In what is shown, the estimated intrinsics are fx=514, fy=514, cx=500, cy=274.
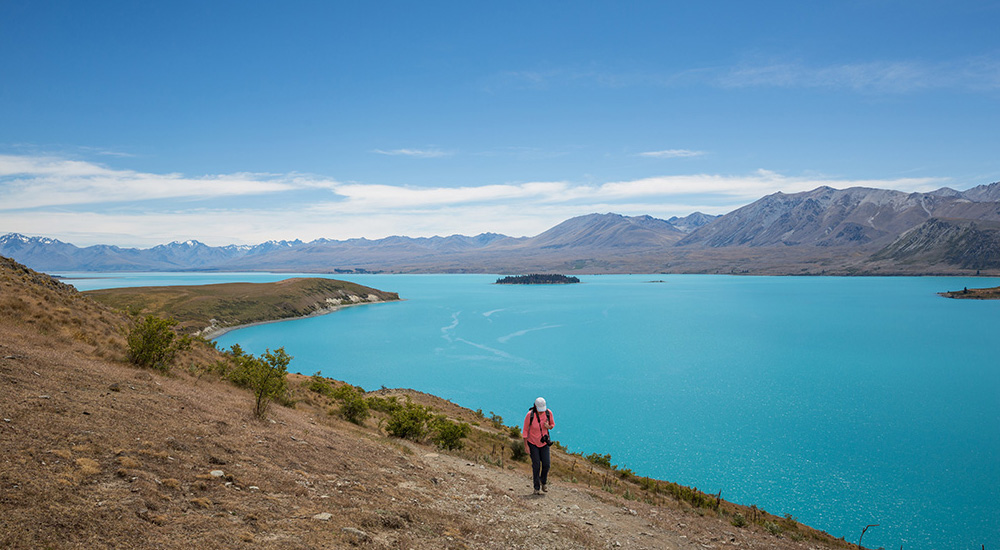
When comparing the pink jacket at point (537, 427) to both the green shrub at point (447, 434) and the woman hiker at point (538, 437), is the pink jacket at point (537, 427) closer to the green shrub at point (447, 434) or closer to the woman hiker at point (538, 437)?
the woman hiker at point (538, 437)

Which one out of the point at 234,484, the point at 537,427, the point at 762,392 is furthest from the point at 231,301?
the point at 234,484

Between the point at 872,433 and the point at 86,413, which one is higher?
the point at 86,413

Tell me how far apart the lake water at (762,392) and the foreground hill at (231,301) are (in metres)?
6.55

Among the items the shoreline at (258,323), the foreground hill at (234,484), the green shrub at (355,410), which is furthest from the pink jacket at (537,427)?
the shoreline at (258,323)

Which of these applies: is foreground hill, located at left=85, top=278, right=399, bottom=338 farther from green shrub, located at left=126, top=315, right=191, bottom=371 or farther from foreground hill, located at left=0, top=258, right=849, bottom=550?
foreground hill, located at left=0, top=258, right=849, bottom=550

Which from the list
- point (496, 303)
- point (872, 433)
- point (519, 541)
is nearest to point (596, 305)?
point (496, 303)

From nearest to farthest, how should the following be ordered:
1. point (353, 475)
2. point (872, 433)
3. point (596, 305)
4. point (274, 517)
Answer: point (274, 517) → point (353, 475) → point (872, 433) → point (596, 305)

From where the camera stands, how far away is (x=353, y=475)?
1095 centimetres

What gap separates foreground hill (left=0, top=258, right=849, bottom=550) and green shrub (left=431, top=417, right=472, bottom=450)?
0.44m

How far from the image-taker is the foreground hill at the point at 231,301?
88438mm

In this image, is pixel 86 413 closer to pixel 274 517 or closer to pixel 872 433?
pixel 274 517

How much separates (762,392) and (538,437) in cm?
3610

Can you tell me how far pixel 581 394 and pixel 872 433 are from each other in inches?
783

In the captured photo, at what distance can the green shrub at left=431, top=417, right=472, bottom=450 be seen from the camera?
58.8ft
